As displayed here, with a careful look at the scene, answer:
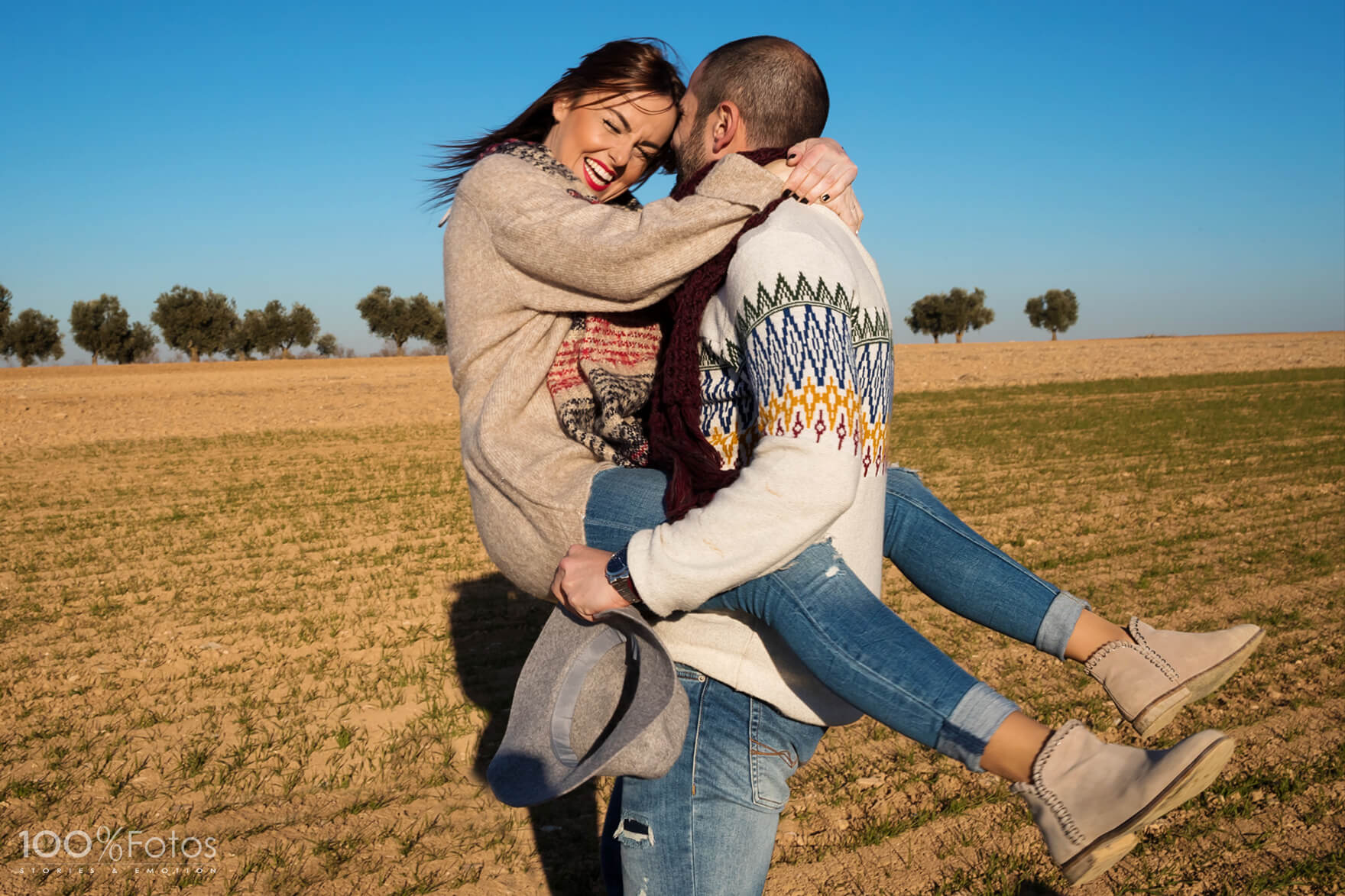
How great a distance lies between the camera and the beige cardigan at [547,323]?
6.23 feet

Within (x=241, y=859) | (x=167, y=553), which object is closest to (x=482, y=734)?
(x=241, y=859)

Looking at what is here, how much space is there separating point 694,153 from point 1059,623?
1.52 m

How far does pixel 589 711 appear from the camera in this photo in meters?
1.94

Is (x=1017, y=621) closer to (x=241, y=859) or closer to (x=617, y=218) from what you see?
(x=617, y=218)

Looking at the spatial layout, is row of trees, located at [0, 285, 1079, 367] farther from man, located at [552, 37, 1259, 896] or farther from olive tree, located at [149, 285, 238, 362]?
man, located at [552, 37, 1259, 896]

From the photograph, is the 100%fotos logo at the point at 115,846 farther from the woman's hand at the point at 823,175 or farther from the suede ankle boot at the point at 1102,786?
the woman's hand at the point at 823,175

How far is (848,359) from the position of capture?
168cm

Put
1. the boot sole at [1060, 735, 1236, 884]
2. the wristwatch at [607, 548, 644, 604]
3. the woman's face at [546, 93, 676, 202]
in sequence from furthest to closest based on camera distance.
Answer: the woman's face at [546, 93, 676, 202], the wristwatch at [607, 548, 644, 604], the boot sole at [1060, 735, 1236, 884]

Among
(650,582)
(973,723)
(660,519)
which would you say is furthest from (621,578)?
(973,723)

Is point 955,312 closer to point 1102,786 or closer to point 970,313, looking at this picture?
point 970,313

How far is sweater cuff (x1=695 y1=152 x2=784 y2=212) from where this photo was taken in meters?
1.89

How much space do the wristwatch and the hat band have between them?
0.46ft

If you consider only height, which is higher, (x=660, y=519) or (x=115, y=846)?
(x=660, y=519)

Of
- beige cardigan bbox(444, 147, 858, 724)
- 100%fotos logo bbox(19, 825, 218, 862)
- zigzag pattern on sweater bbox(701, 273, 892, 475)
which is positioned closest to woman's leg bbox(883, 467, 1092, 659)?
beige cardigan bbox(444, 147, 858, 724)
